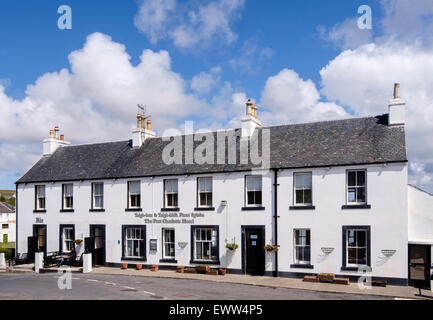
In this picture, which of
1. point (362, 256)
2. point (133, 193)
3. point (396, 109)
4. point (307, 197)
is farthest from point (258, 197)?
point (396, 109)

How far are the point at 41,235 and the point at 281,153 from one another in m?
17.7

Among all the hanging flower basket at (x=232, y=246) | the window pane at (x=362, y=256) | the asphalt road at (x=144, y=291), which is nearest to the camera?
the asphalt road at (x=144, y=291)

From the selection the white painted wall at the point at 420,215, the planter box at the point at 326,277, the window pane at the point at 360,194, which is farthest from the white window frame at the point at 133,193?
the white painted wall at the point at 420,215

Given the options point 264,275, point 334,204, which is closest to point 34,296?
point 264,275

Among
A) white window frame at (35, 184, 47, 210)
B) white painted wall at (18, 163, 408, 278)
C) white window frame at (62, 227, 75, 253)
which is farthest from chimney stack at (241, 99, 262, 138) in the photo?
white window frame at (35, 184, 47, 210)

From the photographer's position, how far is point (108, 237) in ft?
84.6

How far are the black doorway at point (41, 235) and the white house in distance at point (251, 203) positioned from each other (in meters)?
0.09

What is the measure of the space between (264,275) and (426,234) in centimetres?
805

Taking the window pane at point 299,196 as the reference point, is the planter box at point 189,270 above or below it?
below

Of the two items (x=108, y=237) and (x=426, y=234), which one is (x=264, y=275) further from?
(x=108, y=237)

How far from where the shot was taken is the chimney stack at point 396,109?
814 inches

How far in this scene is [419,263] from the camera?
60.7ft
